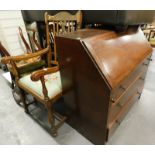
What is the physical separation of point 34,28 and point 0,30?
1.95 ft

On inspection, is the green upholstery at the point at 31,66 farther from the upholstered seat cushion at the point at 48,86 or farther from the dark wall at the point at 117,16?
the dark wall at the point at 117,16

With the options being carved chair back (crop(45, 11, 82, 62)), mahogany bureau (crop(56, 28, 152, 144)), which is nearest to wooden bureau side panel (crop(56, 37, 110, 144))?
mahogany bureau (crop(56, 28, 152, 144))

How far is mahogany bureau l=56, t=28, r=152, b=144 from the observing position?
0.77 meters

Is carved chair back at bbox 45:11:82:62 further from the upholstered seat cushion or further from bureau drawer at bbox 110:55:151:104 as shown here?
bureau drawer at bbox 110:55:151:104

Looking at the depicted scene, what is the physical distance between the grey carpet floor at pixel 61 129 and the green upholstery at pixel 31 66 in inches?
20.1

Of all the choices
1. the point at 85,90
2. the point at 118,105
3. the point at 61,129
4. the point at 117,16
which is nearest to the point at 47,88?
the point at 85,90

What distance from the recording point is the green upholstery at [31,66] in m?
1.48

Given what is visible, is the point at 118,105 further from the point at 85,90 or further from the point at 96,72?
the point at 96,72

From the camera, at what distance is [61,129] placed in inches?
53.6

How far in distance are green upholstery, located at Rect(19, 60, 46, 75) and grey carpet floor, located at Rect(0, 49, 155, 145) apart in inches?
20.1

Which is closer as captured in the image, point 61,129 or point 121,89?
point 121,89

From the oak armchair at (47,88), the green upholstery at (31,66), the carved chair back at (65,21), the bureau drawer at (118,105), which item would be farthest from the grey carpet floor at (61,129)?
the carved chair back at (65,21)

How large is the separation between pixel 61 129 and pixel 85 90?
689 millimetres
